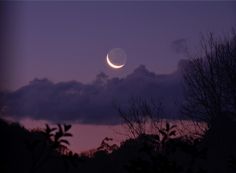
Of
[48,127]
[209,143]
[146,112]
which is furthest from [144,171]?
[146,112]

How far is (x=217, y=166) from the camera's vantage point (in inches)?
307

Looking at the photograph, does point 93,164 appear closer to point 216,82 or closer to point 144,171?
point 144,171

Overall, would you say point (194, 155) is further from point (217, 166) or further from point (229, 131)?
point (229, 131)

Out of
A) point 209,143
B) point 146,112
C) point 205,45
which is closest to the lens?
point 209,143

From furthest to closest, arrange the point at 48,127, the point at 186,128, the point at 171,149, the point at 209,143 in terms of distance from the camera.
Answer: the point at 186,128 → the point at 209,143 → the point at 171,149 → the point at 48,127

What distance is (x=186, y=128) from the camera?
22594 mm

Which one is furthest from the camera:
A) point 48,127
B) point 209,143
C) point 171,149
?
point 209,143

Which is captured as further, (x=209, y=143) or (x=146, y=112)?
(x=146, y=112)

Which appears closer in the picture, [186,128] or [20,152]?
[20,152]

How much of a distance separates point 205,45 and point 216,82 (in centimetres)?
166

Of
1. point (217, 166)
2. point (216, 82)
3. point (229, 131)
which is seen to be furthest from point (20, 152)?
point (216, 82)

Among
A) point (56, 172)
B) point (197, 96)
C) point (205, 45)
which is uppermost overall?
point (205, 45)

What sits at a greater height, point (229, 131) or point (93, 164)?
point (229, 131)

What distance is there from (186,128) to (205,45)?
166 inches
